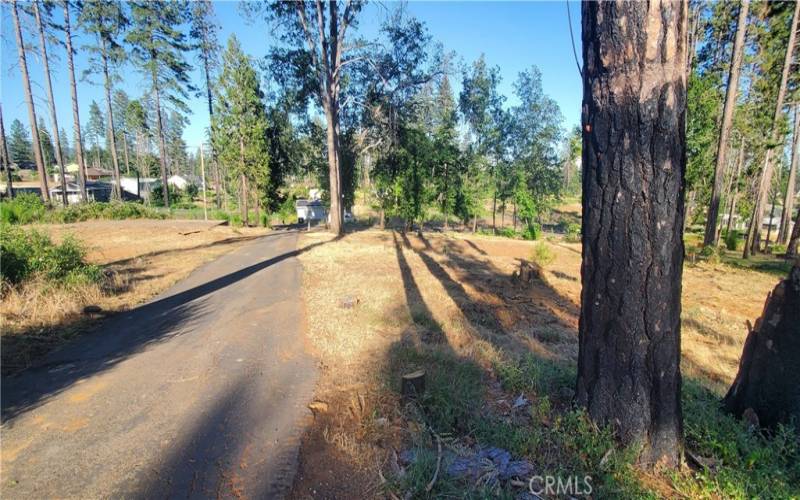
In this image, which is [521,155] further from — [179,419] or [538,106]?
Result: [179,419]

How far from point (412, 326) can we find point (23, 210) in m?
22.3

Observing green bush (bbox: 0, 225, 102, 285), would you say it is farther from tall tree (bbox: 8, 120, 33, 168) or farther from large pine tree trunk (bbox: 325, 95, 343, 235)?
tall tree (bbox: 8, 120, 33, 168)

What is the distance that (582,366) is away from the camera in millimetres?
2715

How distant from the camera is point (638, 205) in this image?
2.34m

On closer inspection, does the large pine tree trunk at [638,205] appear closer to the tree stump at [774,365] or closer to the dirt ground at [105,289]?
the tree stump at [774,365]

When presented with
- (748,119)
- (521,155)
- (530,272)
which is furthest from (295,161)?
(748,119)

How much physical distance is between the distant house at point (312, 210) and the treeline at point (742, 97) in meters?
26.3

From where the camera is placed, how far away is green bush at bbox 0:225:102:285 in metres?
6.08

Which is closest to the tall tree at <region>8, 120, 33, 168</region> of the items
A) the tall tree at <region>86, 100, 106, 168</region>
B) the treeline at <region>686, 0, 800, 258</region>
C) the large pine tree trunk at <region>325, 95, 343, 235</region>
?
the tall tree at <region>86, 100, 106, 168</region>

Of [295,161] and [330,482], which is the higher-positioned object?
[295,161]

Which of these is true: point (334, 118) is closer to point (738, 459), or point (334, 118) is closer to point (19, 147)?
point (738, 459)

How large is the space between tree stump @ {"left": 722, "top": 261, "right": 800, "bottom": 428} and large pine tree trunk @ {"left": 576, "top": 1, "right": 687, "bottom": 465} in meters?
0.79

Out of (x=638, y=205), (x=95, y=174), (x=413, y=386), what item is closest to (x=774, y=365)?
(x=638, y=205)

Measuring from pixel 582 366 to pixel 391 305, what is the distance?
4361 millimetres
